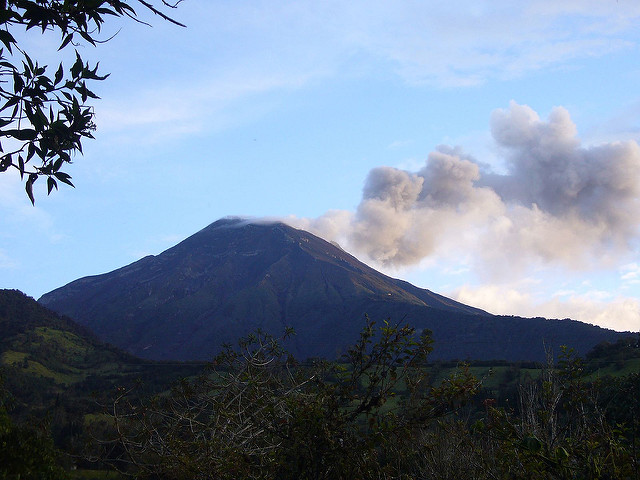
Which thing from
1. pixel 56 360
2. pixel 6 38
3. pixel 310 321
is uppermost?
pixel 310 321

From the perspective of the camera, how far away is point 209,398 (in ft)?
19.2

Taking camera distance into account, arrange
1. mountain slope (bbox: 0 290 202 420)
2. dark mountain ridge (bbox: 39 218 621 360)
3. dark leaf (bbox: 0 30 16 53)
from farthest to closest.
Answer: dark mountain ridge (bbox: 39 218 621 360)
mountain slope (bbox: 0 290 202 420)
dark leaf (bbox: 0 30 16 53)

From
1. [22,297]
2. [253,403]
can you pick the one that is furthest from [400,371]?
[22,297]

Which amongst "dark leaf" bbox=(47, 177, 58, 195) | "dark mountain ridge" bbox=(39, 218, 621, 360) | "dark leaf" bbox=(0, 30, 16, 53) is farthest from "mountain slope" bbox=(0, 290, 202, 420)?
"dark leaf" bbox=(0, 30, 16, 53)

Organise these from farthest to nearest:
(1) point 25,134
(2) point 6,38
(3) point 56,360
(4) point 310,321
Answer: (4) point 310,321, (3) point 56,360, (1) point 25,134, (2) point 6,38

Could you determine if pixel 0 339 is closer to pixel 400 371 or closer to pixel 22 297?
pixel 22 297

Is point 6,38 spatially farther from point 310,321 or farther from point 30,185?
point 310,321

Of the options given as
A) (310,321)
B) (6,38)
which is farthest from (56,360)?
(6,38)

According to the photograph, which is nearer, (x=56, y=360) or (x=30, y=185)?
(x=30, y=185)

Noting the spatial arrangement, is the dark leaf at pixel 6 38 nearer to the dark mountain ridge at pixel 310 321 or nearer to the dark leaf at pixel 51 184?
the dark leaf at pixel 51 184

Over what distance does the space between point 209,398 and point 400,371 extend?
187 centimetres

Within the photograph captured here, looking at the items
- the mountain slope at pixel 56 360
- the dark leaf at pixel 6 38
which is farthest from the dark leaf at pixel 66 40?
the mountain slope at pixel 56 360

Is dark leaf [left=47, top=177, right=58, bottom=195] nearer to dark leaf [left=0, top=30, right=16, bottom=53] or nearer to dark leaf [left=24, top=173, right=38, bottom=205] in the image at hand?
dark leaf [left=24, top=173, right=38, bottom=205]

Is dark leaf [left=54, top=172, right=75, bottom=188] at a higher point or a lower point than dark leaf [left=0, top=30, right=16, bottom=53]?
lower
